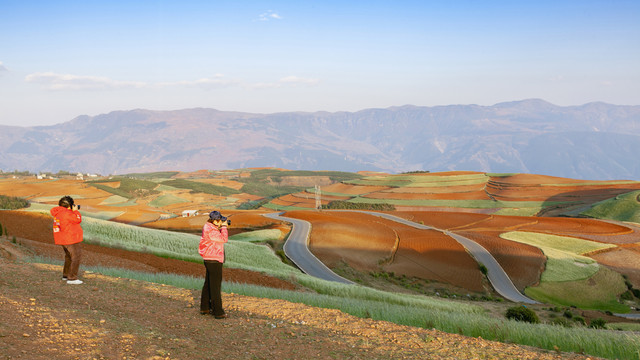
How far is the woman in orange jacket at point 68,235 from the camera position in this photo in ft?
49.8

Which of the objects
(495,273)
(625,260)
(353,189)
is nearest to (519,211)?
(353,189)

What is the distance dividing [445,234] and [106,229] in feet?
141

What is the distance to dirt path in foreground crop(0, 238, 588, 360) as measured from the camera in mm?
8867

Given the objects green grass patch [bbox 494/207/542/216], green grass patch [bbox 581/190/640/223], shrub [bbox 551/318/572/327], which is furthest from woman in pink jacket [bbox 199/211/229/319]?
green grass patch [bbox 494/207/542/216]

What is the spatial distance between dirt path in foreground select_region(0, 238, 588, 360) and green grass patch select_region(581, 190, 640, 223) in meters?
Result: 98.2

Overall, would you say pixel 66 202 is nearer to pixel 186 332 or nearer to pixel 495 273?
pixel 186 332

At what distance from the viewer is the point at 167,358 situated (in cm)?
862

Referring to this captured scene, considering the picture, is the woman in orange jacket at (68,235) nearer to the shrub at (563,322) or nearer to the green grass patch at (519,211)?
the shrub at (563,322)

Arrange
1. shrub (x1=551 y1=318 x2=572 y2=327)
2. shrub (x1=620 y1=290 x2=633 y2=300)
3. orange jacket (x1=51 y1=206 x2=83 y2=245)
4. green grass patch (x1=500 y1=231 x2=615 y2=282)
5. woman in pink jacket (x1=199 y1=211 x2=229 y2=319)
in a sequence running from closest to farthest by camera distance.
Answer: woman in pink jacket (x1=199 y1=211 x2=229 y2=319)
orange jacket (x1=51 y1=206 x2=83 y2=245)
shrub (x1=551 y1=318 x2=572 y2=327)
shrub (x1=620 y1=290 x2=633 y2=300)
green grass patch (x1=500 y1=231 x2=615 y2=282)

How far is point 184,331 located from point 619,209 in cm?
10805

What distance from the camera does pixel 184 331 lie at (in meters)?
10.8

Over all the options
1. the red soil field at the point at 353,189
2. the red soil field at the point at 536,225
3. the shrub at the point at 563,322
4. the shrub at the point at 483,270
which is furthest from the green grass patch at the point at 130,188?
the shrub at the point at 563,322

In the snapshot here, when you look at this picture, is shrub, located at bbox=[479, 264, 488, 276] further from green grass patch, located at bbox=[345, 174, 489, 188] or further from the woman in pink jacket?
green grass patch, located at bbox=[345, 174, 489, 188]

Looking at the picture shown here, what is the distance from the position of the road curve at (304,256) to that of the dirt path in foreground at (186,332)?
3028 centimetres
